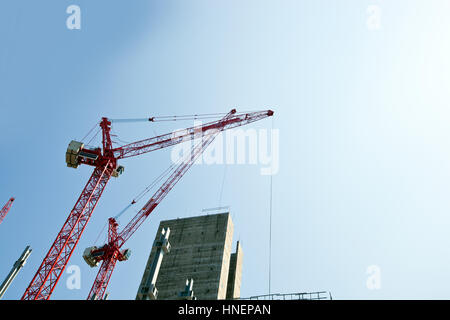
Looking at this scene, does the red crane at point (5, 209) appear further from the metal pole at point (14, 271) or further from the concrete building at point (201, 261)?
the metal pole at point (14, 271)

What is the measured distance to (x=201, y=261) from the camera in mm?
71312

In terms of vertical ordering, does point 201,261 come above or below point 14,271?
above

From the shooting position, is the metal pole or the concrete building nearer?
the metal pole

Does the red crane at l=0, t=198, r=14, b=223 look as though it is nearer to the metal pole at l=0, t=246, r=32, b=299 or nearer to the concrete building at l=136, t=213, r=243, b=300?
the concrete building at l=136, t=213, r=243, b=300

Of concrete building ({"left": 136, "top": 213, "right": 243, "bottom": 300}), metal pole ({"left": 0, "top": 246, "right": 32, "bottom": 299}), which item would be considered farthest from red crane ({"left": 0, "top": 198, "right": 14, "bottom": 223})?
metal pole ({"left": 0, "top": 246, "right": 32, "bottom": 299})

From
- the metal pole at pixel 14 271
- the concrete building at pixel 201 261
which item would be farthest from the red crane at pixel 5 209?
the metal pole at pixel 14 271

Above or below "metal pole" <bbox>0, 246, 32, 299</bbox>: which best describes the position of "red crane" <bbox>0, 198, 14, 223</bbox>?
above

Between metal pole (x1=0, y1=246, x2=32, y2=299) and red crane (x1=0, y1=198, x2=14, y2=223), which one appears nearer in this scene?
metal pole (x1=0, y1=246, x2=32, y2=299)

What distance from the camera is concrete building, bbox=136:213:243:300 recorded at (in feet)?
219

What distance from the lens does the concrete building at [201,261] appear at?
66.7m

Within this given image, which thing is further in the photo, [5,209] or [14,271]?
[5,209]

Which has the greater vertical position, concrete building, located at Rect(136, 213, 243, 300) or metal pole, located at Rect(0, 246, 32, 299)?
concrete building, located at Rect(136, 213, 243, 300)
